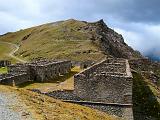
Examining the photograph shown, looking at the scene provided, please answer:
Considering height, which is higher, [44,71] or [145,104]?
[44,71]

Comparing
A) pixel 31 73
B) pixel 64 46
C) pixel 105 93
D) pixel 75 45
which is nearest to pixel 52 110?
pixel 105 93

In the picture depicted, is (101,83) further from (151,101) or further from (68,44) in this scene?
(68,44)

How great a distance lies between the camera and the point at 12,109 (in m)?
26.3

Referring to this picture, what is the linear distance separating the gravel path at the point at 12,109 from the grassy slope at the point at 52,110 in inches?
18.4

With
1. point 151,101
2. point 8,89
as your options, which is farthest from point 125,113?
point 151,101

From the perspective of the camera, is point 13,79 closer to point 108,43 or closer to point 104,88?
point 104,88

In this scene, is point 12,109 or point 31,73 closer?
point 12,109

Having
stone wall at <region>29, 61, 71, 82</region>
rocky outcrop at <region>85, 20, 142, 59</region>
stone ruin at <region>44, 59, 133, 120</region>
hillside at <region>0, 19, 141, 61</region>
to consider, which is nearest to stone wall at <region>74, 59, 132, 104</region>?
stone ruin at <region>44, 59, 133, 120</region>

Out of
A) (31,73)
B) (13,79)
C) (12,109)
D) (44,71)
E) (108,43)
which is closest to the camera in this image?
(12,109)

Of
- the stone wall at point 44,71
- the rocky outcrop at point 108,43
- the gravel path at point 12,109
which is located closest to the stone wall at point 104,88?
the gravel path at point 12,109

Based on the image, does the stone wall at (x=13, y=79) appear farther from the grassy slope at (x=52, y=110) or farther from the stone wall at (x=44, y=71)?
the grassy slope at (x=52, y=110)

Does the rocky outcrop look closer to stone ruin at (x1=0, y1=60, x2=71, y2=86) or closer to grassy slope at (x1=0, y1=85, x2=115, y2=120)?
stone ruin at (x1=0, y1=60, x2=71, y2=86)

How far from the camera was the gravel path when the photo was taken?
80.9ft

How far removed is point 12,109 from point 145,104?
2154 cm
